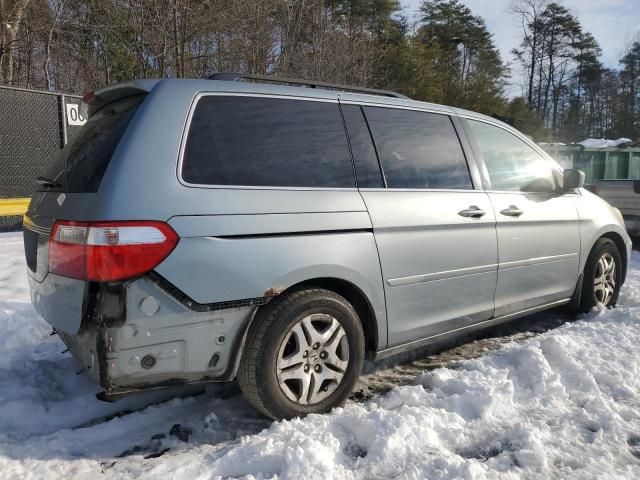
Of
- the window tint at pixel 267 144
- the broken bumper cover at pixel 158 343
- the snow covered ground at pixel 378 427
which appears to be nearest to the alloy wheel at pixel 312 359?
the snow covered ground at pixel 378 427

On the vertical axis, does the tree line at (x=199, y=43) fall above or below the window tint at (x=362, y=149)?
above

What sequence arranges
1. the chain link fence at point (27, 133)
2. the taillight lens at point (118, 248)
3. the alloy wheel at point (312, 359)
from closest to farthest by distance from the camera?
the taillight lens at point (118, 248) → the alloy wheel at point (312, 359) → the chain link fence at point (27, 133)

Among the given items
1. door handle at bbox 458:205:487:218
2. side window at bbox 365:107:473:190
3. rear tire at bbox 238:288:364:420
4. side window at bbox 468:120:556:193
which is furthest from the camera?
side window at bbox 468:120:556:193

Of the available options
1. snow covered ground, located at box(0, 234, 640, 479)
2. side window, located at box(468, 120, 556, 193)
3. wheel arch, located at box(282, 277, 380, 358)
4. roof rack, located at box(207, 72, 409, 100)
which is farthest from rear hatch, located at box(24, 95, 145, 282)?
side window, located at box(468, 120, 556, 193)

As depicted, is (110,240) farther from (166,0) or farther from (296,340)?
(166,0)

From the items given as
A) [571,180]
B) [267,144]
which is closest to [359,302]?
[267,144]

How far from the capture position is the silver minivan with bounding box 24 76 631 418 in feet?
7.81

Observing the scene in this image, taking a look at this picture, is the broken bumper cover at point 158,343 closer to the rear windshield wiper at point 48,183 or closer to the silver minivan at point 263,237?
the silver minivan at point 263,237

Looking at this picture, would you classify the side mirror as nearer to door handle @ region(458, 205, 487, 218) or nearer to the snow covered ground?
door handle @ region(458, 205, 487, 218)

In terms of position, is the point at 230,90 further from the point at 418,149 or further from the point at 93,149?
the point at 418,149

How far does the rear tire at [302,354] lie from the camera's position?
2664 mm

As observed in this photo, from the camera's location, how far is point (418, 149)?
3510 millimetres

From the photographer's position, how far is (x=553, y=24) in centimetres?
4738

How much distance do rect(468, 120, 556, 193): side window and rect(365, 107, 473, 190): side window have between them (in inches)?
12.1
